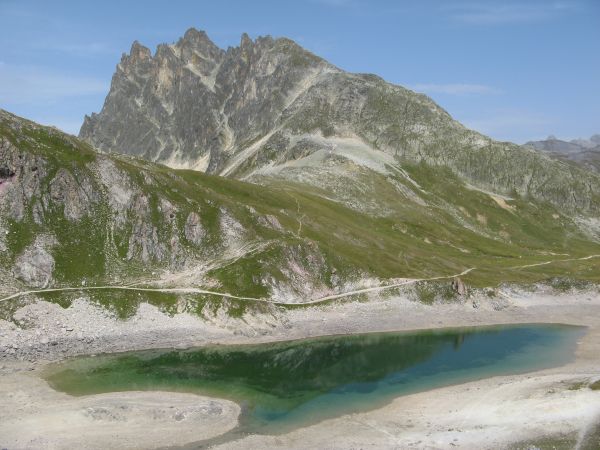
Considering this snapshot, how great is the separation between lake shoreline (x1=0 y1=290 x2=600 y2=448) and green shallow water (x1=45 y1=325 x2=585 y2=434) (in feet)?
8.50

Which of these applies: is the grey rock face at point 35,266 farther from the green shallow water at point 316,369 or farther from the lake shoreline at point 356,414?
the green shallow water at point 316,369

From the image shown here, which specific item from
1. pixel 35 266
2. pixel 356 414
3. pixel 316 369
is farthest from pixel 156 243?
pixel 356 414

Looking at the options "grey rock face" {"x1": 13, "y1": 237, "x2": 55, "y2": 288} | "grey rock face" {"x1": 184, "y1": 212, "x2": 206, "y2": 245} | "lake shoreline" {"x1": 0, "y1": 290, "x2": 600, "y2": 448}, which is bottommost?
"lake shoreline" {"x1": 0, "y1": 290, "x2": 600, "y2": 448}

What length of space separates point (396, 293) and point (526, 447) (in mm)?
58294

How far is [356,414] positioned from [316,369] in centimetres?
1788

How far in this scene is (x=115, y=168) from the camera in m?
110

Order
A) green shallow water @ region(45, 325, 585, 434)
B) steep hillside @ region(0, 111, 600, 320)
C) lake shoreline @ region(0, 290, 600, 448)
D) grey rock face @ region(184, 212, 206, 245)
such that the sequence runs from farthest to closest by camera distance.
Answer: grey rock face @ region(184, 212, 206, 245) < steep hillside @ region(0, 111, 600, 320) < green shallow water @ region(45, 325, 585, 434) < lake shoreline @ region(0, 290, 600, 448)

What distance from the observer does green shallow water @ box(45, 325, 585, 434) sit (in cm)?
6394

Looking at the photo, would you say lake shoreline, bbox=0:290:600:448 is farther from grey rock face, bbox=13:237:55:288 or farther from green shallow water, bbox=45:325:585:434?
grey rock face, bbox=13:237:55:288

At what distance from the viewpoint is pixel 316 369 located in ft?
253

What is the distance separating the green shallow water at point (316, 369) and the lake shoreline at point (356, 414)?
8.50ft

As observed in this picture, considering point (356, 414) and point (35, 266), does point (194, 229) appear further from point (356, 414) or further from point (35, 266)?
point (356, 414)

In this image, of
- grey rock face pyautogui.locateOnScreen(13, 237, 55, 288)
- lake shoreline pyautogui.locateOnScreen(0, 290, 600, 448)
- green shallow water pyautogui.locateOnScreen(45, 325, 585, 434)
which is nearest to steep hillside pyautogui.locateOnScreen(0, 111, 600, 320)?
grey rock face pyautogui.locateOnScreen(13, 237, 55, 288)

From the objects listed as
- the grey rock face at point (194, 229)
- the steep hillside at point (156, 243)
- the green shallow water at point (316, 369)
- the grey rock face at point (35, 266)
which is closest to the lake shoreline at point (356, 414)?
the green shallow water at point (316, 369)
